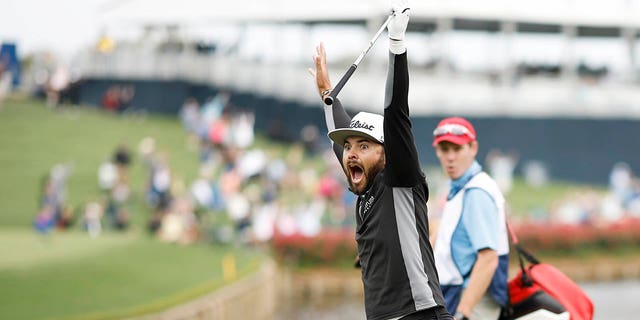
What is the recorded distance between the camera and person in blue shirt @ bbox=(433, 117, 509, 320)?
566 centimetres

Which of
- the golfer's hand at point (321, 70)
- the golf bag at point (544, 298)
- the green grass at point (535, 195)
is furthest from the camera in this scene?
the green grass at point (535, 195)

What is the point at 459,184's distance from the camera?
Answer: 597 centimetres

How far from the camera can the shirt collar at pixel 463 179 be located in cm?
595

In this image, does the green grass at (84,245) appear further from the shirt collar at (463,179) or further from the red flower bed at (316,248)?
the shirt collar at (463,179)

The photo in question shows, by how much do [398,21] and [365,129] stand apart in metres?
0.53

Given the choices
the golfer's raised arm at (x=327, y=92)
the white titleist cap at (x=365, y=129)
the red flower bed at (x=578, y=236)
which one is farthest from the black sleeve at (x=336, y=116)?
the red flower bed at (x=578, y=236)

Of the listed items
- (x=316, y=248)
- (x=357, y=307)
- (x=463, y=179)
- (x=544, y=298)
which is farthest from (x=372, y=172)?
(x=316, y=248)

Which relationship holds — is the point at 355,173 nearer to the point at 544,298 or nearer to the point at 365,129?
the point at 365,129

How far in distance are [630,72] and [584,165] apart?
3.98 meters

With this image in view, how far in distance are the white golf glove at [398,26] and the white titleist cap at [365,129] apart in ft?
1.34

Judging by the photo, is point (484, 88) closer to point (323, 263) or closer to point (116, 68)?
point (116, 68)

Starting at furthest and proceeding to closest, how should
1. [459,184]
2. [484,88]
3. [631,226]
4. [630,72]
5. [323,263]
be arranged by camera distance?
[630,72] → [484,88] → [631,226] → [323,263] → [459,184]

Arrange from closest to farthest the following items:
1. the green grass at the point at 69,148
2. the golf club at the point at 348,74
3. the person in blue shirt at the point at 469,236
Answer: the golf club at the point at 348,74, the person in blue shirt at the point at 469,236, the green grass at the point at 69,148

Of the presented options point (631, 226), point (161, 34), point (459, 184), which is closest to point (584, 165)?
point (631, 226)
